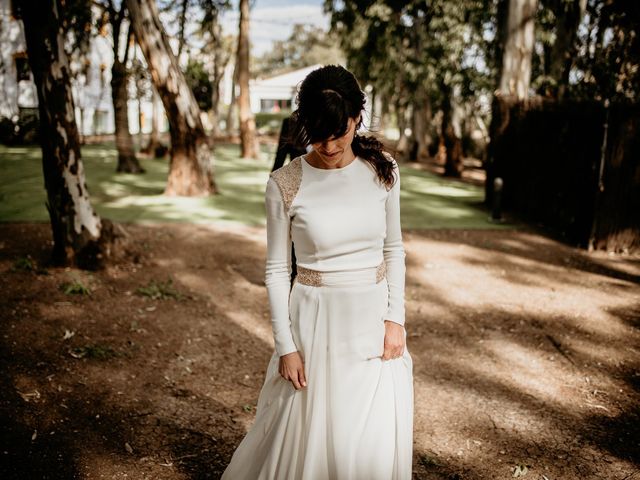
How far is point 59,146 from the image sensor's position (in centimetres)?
663

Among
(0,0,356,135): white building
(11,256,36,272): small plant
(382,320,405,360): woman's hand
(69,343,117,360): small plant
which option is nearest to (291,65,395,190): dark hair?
(382,320,405,360): woman's hand

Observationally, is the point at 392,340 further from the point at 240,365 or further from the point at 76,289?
the point at 76,289

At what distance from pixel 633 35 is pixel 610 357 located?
49.9 feet

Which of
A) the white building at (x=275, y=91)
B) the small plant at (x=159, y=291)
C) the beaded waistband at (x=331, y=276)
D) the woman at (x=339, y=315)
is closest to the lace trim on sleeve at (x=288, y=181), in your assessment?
the woman at (x=339, y=315)

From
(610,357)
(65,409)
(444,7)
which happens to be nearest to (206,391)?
(65,409)

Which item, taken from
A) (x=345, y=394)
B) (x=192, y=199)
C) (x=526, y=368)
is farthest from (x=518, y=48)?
(x=345, y=394)

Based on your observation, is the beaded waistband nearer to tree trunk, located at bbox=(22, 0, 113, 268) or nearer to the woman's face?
the woman's face

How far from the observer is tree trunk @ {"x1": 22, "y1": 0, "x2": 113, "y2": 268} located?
21.1 ft

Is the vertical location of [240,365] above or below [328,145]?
below

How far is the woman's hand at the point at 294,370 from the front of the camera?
2225mm

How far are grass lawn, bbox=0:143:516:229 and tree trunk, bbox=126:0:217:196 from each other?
50 cm

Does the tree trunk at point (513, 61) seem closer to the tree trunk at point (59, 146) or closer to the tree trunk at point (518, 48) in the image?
the tree trunk at point (518, 48)

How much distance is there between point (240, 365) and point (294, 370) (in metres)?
2.78

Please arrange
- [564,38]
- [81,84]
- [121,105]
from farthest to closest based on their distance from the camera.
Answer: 1. [81,84]
2. [564,38]
3. [121,105]
